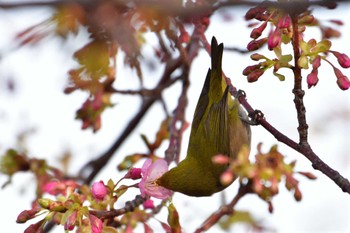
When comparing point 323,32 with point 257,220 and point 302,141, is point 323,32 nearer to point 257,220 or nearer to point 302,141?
point 302,141

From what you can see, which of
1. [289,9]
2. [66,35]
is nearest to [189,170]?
[66,35]

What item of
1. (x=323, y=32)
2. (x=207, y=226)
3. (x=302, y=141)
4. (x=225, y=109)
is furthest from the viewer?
(x=225, y=109)

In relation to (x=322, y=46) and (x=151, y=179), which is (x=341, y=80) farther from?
(x=151, y=179)

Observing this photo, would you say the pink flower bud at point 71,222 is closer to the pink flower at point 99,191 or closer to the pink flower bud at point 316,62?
the pink flower at point 99,191

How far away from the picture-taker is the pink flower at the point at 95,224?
3.07 m

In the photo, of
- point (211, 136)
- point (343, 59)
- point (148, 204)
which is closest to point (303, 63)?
point (343, 59)

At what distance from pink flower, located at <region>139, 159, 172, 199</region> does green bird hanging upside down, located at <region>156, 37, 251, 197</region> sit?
696 millimetres

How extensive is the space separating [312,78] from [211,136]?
2503 mm

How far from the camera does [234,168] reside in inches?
86.3

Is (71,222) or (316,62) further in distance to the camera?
(71,222)

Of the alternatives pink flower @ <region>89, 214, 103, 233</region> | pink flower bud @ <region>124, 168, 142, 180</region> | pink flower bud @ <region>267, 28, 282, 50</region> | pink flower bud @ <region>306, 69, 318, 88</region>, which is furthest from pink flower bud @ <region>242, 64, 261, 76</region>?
pink flower @ <region>89, 214, 103, 233</region>

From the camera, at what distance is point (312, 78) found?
A: 288 cm

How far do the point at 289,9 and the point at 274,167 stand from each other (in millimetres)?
1027

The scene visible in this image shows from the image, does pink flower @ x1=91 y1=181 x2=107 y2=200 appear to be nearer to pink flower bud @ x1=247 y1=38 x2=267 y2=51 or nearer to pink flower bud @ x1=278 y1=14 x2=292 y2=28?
pink flower bud @ x1=247 y1=38 x2=267 y2=51
